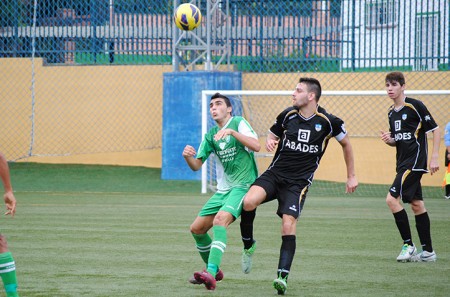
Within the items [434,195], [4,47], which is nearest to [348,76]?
[434,195]

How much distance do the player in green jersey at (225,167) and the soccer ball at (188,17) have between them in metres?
10.5

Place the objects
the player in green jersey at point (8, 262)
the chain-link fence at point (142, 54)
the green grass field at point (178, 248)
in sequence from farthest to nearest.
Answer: the chain-link fence at point (142, 54) → the green grass field at point (178, 248) → the player in green jersey at point (8, 262)

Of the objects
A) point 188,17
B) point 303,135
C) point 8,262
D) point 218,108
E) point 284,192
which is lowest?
point 8,262

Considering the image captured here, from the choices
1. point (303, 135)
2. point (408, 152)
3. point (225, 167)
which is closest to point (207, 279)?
point (225, 167)

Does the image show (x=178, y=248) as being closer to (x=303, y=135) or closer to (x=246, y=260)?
(x=246, y=260)

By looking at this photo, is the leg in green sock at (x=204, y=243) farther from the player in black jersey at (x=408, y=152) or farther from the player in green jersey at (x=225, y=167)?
the player in black jersey at (x=408, y=152)

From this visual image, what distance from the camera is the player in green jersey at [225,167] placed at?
8.05 metres

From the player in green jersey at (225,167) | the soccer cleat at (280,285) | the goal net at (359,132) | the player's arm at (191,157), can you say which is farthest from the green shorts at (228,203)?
the goal net at (359,132)

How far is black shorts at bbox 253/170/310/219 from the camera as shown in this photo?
7.83m

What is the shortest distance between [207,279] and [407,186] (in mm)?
3225

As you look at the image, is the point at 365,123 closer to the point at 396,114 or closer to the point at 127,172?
the point at 127,172

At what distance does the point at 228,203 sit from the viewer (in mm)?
8062

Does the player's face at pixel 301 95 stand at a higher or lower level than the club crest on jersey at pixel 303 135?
higher

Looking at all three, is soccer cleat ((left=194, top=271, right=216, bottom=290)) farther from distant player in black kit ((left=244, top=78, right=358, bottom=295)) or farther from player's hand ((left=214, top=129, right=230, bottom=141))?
player's hand ((left=214, top=129, right=230, bottom=141))
